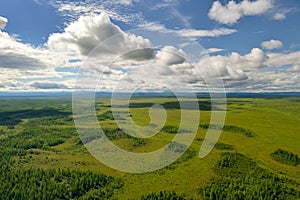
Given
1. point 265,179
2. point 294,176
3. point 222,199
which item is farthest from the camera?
point 294,176

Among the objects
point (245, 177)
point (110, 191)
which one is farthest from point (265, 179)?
point (110, 191)

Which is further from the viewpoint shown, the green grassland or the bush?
the bush

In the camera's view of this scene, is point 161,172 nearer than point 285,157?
Yes

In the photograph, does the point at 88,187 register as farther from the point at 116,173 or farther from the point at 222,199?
the point at 222,199

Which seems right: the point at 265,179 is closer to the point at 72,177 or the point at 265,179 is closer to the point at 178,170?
the point at 178,170

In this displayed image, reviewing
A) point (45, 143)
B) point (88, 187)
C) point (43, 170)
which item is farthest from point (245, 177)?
point (45, 143)

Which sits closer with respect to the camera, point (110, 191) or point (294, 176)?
point (110, 191)

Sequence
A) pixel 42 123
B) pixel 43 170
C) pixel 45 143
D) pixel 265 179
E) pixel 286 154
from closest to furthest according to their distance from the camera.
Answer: pixel 265 179 → pixel 43 170 → pixel 286 154 → pixel 45 143 → pixel 42 123

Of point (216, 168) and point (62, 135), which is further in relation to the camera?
point (62, 135)

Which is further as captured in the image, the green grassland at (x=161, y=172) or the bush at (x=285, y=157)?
the bush at (x=285, y=157)
